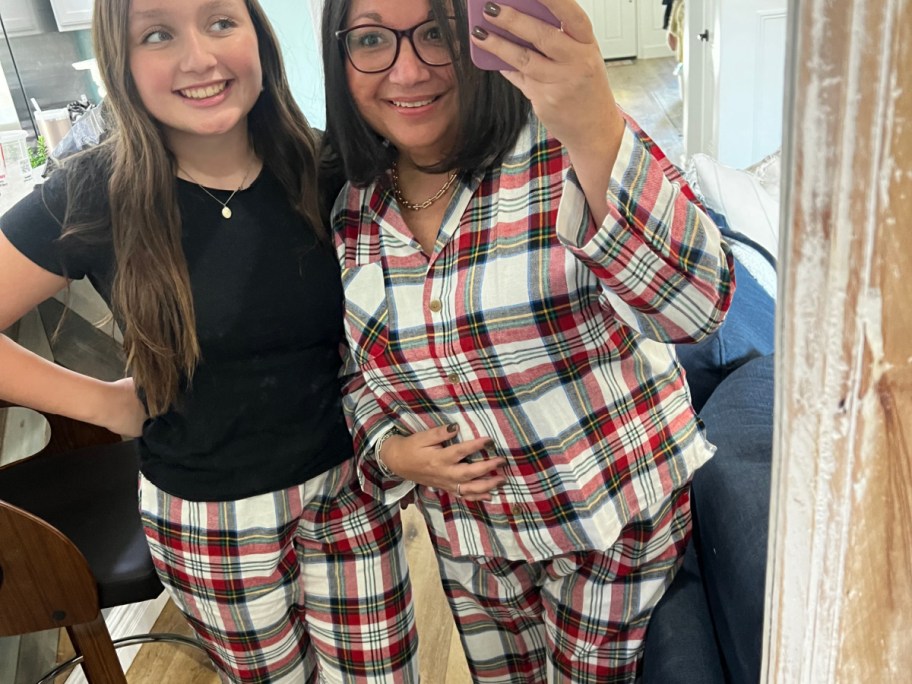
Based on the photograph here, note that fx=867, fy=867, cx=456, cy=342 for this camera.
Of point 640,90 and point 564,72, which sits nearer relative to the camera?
point 564,72

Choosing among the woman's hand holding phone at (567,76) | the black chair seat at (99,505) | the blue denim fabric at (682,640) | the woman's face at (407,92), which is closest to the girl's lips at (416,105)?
the woman's face at (407,92)

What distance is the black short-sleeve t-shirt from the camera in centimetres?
98

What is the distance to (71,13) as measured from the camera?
101 inches

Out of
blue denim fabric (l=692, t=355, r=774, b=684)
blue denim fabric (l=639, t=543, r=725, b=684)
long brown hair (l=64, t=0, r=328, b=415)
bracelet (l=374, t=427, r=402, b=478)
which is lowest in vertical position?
blue denim fabric (l=639, t=543, r=725, b=684)

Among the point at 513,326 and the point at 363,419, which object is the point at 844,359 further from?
the point at 363,419

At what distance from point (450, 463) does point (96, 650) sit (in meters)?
0.71

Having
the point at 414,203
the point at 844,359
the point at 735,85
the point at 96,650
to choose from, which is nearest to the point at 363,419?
the point at 414,203

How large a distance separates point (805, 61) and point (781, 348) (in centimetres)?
10

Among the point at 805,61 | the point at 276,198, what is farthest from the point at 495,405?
the point at 805,61

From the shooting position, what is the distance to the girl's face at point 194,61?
911mm

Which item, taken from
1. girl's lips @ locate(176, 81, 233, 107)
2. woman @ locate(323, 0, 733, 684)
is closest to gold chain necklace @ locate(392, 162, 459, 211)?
woman @ locate(323, 0, 733, 684)

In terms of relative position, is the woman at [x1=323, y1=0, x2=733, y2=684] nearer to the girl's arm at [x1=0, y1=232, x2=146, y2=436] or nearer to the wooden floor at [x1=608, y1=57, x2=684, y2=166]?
the wooden floor at [x1=608, y1=57, x2=684, y2=166]

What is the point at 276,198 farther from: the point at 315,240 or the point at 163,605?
the point at 163,605

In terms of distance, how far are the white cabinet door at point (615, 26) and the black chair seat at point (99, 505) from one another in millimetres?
922
